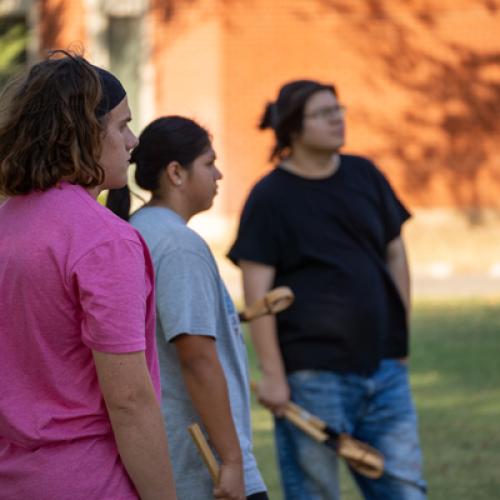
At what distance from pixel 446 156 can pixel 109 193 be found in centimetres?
2001

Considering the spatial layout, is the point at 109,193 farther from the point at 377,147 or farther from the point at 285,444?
the point at 377,147

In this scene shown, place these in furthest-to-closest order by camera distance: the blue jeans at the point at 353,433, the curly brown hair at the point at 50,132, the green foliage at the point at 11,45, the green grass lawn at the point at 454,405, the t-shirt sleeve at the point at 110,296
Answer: the green foliage at the point at 11,45
the green grass lawn at the point at 454,405
the blue jeans at the point at 353,433
the curly brown hair at the point at 50,132
the t-shirt sleeve at the point at 110,296

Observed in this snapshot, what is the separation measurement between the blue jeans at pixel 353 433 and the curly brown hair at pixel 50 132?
261cm

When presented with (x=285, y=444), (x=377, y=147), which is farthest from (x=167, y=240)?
(x=377, y=147)

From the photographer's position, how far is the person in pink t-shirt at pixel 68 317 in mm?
2941

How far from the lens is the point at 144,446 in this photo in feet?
9.81

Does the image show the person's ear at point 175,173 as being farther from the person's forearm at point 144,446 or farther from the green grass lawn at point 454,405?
the green grass lawn at point 454,405

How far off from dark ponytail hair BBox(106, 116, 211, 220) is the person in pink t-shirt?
4.04ft

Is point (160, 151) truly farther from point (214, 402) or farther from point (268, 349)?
point (268, 349)

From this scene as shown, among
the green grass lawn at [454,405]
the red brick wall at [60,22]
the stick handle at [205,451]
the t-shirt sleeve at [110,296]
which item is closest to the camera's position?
the t-shirt sleeve at [110,296]

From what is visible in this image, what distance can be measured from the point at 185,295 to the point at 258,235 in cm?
166

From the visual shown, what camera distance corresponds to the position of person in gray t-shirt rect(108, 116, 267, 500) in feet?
13.2

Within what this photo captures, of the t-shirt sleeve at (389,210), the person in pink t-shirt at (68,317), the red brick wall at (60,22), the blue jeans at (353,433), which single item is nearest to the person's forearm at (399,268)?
the t-shirt sleeve at (389,210)

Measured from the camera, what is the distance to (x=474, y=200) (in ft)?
77.8
